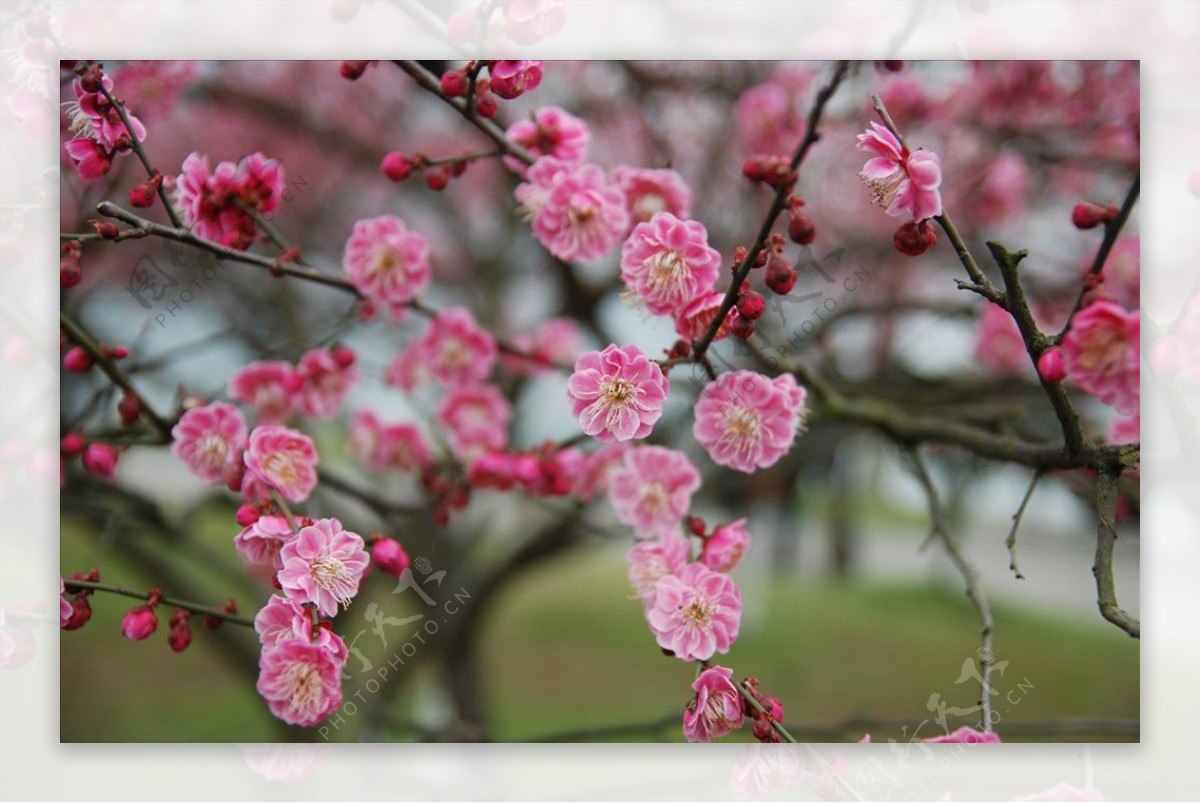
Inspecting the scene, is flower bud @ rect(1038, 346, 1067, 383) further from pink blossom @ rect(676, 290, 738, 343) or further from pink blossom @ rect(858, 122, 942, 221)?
pink blossom @ rect(676, 290, 738, 343)

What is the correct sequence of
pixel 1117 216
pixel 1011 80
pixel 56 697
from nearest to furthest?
pixel 1117 216 → pixel 56 697 → pixel 1011 80

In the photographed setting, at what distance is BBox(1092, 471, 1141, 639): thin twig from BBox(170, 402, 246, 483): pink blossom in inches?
35.6

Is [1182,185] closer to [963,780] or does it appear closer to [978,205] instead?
[978,205]

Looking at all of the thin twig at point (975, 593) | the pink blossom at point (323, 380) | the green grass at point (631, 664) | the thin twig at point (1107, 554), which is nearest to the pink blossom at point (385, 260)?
the pink blossom at point (323, 380)

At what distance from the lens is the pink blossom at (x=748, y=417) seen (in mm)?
931

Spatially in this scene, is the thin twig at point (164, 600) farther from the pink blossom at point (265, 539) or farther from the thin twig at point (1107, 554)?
the thin twig at point (1107, 554)

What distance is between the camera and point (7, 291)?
1258 millimetres

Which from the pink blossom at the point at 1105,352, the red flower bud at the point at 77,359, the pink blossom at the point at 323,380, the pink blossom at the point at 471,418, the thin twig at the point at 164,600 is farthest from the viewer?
the pink blossom at the point at 471,418

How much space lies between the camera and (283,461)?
0.99 m

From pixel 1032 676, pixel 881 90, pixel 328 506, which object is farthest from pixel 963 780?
pixel 881 90

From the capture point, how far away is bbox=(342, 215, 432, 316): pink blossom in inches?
45.9

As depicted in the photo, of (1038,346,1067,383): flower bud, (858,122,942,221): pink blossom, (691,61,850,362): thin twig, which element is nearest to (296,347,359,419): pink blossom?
(691,61,850,362): thin twig

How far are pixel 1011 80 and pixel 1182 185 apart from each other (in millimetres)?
439

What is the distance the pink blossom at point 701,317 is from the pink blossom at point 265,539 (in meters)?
0.45
